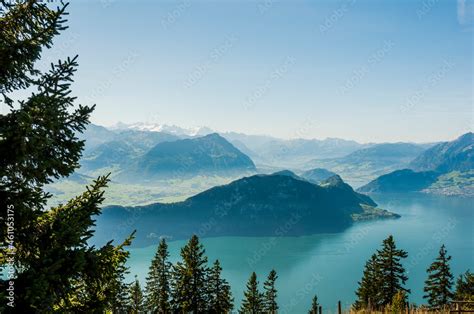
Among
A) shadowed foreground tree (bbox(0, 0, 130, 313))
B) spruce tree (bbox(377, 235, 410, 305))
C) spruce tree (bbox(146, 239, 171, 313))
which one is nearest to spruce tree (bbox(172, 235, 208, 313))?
spruce tree (bbox(146, 239, 171, 313))

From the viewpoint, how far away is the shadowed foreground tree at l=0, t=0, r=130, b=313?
7.54 m

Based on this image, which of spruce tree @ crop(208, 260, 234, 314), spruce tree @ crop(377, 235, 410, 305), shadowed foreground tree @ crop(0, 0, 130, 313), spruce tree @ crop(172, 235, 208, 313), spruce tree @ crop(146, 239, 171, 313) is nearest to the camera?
shadowed foreground tree @ crop(0, 0, 130, 313)

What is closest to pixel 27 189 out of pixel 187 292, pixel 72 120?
pixel 72 120

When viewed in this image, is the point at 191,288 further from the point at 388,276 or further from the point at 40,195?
the point at 40,195

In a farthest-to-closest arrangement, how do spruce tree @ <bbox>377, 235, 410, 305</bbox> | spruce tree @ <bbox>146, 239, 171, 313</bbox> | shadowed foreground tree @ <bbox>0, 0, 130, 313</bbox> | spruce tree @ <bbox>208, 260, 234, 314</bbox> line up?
spruce tree @ <bbox>146, 239, 171, 313</bbox> → spruce tree @ <bbox>377, 235, 410, 305</bbox> → spruce tree @ <bbox>208, 260, 234, 314</bbox> → shadowed foreground tree @ <bbox>0, 0, 130, 313</bbox>

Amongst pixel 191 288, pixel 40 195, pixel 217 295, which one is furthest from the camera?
pixel 217 295

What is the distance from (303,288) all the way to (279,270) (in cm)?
3908

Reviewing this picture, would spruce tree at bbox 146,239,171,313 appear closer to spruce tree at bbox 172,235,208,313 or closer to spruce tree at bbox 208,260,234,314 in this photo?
spruce tree at bbox 172,235,208,313

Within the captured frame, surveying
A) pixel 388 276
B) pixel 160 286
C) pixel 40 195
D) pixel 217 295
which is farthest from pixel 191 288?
pixel 40 195

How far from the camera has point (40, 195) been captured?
27.2 feet

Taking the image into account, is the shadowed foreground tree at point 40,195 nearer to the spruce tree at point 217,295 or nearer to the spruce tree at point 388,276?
the spruce tree at point 217,295

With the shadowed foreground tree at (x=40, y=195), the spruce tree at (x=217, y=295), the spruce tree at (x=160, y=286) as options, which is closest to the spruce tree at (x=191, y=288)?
the spruce tree at (x=217, y=295)

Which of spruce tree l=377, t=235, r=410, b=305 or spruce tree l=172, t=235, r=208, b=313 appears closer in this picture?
spruce tree l=172, t=235, r=208, b=313

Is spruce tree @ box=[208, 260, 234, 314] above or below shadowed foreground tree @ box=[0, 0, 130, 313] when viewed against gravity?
below
